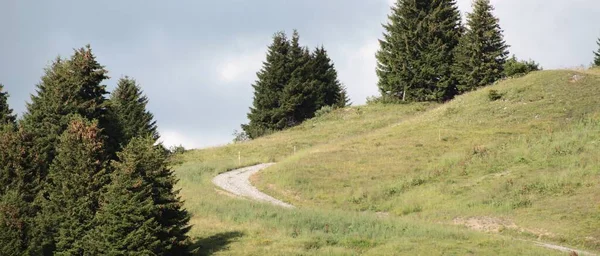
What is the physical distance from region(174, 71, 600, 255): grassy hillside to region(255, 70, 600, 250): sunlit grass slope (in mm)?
113

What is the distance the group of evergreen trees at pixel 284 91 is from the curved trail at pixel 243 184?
25599mm

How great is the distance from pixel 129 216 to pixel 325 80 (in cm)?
6972

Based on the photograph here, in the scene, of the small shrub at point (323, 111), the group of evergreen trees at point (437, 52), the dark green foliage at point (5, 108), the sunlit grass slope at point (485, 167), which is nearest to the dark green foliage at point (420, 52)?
the group of evergreen trees at point (437, 52)

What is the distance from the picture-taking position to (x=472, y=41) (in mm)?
77812

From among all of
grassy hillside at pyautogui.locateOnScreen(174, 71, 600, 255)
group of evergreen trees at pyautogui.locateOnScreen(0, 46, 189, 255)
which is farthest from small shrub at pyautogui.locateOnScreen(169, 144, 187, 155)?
group of evergreen trees at pyautogui.locateOnScreen(0, 46, 189, 255)

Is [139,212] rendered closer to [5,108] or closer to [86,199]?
[86,199]

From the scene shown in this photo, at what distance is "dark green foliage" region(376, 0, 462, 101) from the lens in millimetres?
81875

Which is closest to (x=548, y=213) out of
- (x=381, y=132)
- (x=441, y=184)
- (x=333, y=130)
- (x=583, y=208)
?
(x=583, y=208)

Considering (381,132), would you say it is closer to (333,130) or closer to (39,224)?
(333,130)

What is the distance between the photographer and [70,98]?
137ft

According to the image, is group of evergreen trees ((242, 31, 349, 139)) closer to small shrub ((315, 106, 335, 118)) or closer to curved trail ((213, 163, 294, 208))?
small shrub ((315, 106, 335, 118))

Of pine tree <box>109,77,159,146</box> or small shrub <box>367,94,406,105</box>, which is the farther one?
small shrub <box>367,94,406,105</box>

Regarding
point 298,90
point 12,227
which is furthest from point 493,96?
point 12,227

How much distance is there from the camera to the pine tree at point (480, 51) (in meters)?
77.3
